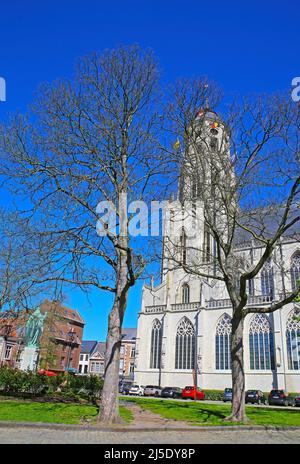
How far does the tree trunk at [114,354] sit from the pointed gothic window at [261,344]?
2858cm

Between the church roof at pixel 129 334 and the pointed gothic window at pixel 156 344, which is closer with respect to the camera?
the pointed gothic window at pixel 156 344

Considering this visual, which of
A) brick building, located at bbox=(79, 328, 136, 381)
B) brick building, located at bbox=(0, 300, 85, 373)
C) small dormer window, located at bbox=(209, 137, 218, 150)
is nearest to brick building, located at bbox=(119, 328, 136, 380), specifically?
brick building, located at bbox=(79, 328, 136, 381)

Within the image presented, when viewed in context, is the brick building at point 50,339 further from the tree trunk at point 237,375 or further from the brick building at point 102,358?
the brick building at point 102,358

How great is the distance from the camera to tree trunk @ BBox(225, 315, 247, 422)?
11930 mm

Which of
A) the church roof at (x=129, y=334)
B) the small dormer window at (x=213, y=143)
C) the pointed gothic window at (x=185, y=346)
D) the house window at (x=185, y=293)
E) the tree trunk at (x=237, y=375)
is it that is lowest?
the tree trunk at (x=237, y=375)

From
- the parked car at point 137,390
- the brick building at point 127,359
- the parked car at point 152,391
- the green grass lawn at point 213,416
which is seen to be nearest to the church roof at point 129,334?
the brick building at point 127,359

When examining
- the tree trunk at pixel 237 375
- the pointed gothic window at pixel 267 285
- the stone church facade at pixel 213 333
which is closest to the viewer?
the tree trunk at pixel 237 375

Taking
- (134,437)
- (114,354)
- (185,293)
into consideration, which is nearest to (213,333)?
(185,293)

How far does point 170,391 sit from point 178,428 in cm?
2840

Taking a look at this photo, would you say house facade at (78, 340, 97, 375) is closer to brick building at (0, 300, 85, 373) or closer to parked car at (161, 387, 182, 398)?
brick building at (0, 300, 85, 373)

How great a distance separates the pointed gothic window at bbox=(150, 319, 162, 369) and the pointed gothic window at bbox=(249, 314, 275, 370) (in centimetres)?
1170

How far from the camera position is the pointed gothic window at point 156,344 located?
4316 centimetres
